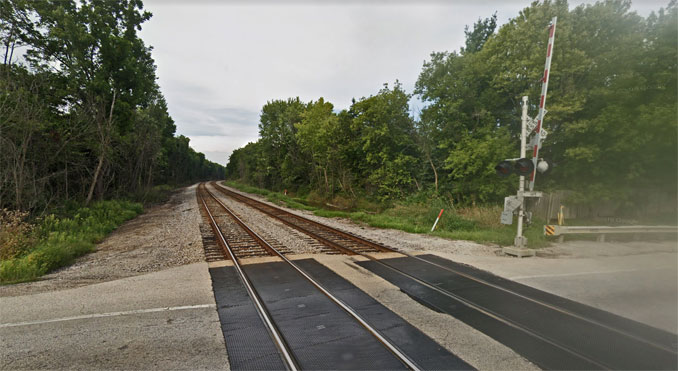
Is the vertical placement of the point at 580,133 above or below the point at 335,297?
above

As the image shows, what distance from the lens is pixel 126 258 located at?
7.89 m

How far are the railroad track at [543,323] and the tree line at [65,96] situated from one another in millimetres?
14389

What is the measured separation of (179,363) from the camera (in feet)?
10.3

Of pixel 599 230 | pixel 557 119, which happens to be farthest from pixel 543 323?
pixel 557 119

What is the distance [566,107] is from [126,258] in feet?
60.3

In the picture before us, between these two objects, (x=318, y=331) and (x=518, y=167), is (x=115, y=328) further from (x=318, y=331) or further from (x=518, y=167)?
(x=518, y=167)

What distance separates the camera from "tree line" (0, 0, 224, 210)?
1043 cm

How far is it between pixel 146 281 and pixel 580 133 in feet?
60.0

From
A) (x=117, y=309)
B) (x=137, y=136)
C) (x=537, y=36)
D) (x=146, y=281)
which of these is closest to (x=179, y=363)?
(x=117, y=309)

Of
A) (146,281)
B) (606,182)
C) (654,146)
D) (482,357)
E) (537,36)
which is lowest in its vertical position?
(146,281)

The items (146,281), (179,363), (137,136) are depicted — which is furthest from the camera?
(137,136)

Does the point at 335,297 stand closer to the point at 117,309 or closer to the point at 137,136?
the point at 117,309

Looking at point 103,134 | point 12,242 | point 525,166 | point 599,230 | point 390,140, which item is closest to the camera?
point 525,166

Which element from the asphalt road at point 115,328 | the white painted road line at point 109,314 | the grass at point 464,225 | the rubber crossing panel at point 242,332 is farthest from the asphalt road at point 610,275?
the white painted road line at point 109,314
